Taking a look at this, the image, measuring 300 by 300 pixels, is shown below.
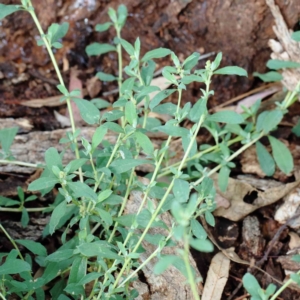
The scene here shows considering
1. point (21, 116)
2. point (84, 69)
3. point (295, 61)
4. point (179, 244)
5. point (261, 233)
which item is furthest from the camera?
point (84, 69)

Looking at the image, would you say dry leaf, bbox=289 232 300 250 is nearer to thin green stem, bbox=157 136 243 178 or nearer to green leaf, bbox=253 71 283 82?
thin green stem, bbox=157 136 243 178

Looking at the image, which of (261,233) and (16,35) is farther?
(16,35)

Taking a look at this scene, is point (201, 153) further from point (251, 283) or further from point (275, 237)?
point (251, 283)

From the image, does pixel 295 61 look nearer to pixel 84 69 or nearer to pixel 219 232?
pixel 219 232

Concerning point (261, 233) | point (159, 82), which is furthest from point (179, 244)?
point (159, 82)

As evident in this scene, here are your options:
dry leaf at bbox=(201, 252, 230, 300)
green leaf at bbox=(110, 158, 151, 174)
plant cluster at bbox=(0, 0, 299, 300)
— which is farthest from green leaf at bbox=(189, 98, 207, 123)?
dry leaf at bbox=(201, 252, 230, 300)

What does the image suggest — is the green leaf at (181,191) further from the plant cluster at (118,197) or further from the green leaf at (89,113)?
the green leaf at (89,113)

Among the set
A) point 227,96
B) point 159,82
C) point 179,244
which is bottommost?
point 179,244
